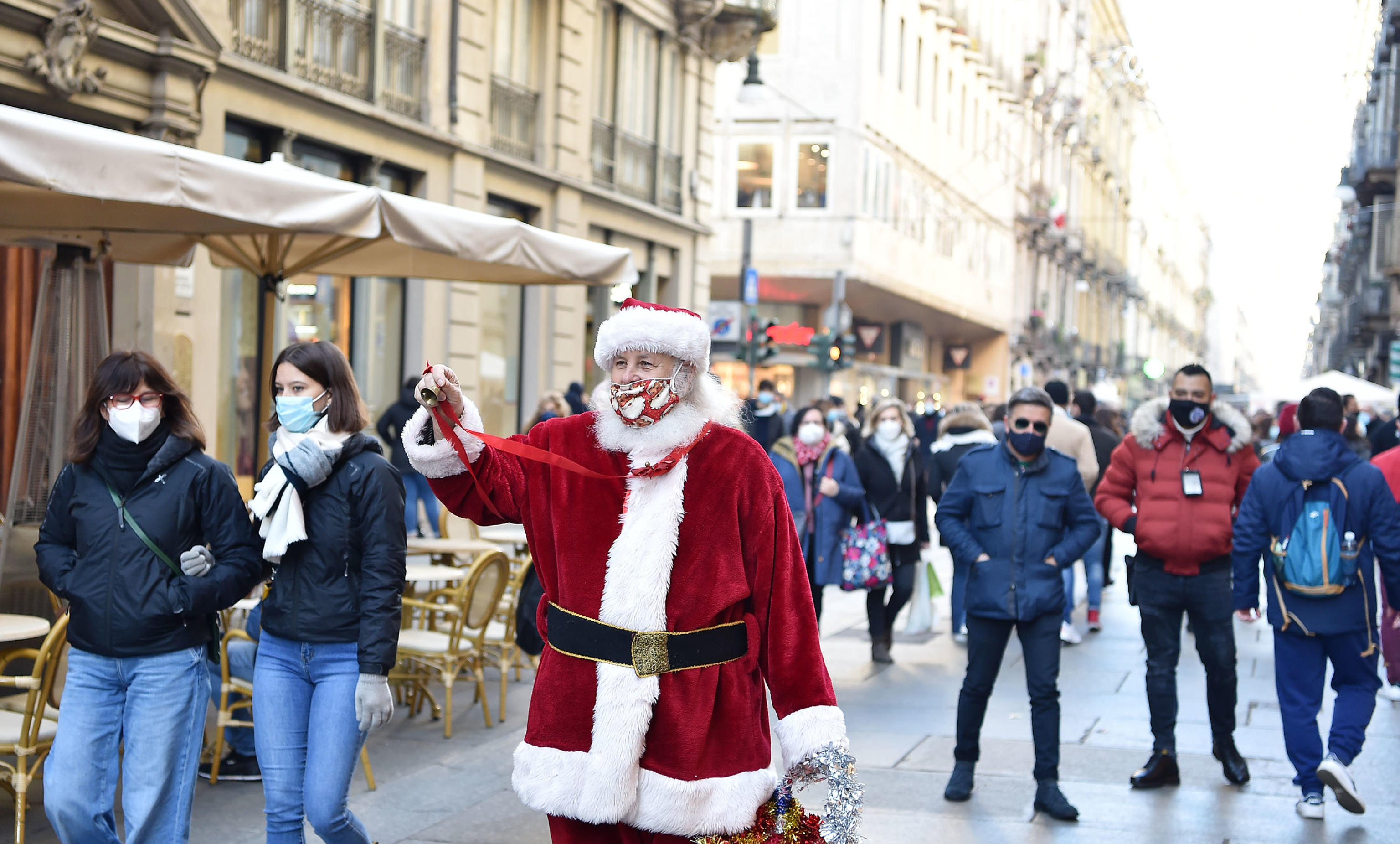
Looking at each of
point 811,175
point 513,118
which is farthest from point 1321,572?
point 811,175

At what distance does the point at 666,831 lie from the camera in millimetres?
3426

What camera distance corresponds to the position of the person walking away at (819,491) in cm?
1005

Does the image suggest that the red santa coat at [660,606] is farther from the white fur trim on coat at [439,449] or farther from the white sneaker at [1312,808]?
the white sneaker at [1312,808]

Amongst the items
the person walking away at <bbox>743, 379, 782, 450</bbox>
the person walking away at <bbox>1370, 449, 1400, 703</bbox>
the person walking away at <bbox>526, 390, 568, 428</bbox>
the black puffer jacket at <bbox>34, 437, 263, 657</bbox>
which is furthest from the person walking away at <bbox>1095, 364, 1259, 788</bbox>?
the person walking away at <bbox>526, 390, 568, 428</bbox>

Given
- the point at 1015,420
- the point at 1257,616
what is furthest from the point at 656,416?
the point at 1257,616

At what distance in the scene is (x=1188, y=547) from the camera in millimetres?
6867

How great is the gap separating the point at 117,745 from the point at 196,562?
1.93 feet

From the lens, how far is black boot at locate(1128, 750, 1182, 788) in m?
6.89

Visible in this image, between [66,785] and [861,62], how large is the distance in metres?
29.4

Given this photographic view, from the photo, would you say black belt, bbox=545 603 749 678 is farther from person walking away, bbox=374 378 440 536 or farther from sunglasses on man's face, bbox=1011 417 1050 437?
person walking away, bbox=374 378 440 536

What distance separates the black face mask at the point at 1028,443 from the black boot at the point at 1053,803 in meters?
1.45

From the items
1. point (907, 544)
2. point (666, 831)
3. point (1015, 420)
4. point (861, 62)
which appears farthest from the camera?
point (861, 62)

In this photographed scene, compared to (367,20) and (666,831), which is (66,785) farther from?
(367,20)

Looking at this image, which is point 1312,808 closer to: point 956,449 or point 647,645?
point 647,645
